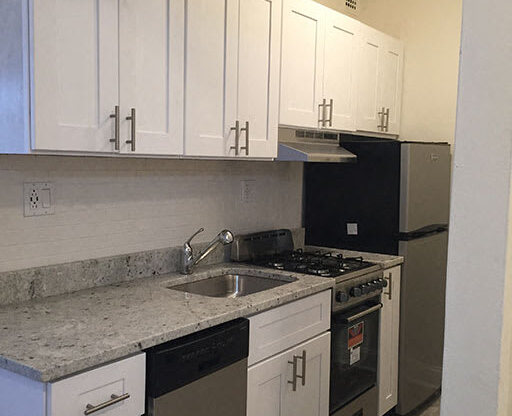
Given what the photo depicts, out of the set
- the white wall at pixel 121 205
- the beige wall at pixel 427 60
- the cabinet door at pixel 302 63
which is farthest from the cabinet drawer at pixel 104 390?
the beige wall at pixel 427 60

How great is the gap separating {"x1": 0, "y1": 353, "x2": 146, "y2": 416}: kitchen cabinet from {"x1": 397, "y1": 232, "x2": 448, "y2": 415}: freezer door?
2101 mm

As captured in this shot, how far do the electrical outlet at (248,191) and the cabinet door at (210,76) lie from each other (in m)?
0.71

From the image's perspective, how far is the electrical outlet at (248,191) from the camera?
A: 332 centimetres

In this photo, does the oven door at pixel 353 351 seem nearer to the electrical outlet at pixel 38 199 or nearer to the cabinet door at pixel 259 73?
the cabinet door at pixel 259 73

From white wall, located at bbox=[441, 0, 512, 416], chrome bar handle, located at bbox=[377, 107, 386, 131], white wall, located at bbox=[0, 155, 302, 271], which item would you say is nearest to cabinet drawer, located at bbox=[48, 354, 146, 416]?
white wall, located at bbox=[0, 155, 302, 271]

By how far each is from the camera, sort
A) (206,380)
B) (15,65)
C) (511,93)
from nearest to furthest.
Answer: (511,93) → (15,65) → (206,380)

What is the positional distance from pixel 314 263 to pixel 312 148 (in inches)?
24.6

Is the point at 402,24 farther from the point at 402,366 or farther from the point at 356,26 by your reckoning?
the point at 402,366

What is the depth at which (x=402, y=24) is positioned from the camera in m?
4.12

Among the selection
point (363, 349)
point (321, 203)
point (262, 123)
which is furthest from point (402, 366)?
point (262, 123)

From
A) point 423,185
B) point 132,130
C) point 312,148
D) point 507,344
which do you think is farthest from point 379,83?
point 507,344

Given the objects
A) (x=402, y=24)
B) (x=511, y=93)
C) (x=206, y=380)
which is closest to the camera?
(x=511, y=93)

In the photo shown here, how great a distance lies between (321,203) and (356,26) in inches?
42.8

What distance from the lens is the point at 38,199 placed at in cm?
224
